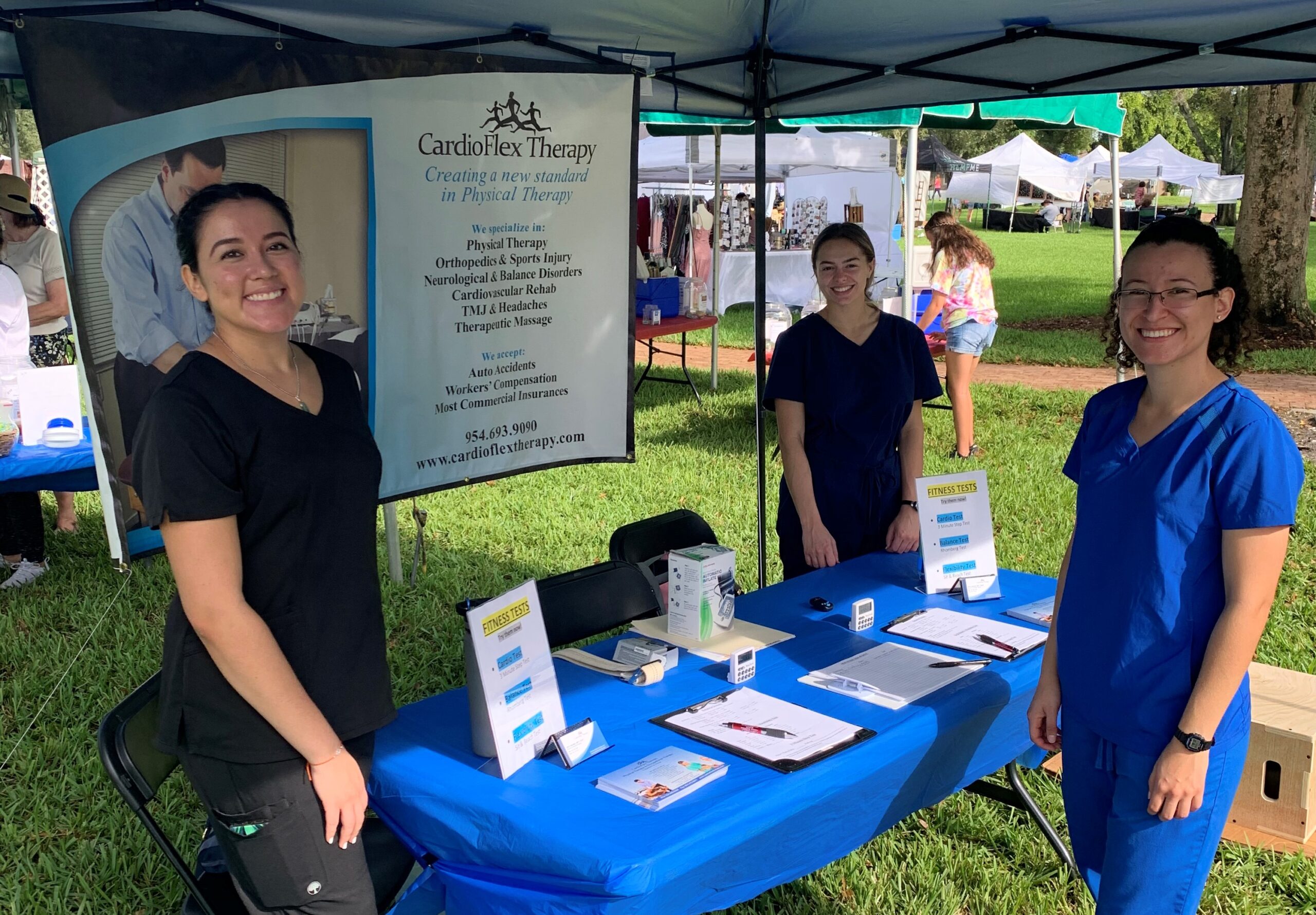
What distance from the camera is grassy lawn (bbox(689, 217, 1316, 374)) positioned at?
422 inches

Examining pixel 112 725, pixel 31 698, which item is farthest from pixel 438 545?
pixel 112 725

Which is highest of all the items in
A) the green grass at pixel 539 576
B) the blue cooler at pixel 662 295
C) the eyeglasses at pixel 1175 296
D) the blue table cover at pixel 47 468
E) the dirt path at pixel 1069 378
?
the eyeglasses at pixel 1175 296

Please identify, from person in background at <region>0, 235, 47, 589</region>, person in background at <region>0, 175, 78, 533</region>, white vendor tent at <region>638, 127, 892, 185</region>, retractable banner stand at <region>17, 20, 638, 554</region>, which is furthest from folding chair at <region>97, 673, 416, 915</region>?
white vendor tent at <region>638, 127, 892, 185</region>

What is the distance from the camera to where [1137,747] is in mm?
1688

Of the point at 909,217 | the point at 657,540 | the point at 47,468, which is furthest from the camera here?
the point at 909,217

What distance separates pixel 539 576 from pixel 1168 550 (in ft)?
11.6

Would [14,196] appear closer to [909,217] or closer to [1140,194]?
[909,217]

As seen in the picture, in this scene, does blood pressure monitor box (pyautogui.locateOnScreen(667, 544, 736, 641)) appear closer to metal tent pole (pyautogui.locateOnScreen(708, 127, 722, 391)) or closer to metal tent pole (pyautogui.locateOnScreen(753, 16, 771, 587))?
metal tent pole (pyautogui.locateOnScreen(753, 16, 771, 587))

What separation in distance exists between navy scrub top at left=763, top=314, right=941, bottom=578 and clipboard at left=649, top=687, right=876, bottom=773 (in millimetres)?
1141

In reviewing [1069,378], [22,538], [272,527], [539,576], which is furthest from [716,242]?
[272,527]

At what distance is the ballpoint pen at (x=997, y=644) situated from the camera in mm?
2312

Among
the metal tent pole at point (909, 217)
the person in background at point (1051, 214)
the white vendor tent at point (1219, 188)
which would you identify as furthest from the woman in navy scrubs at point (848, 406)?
the person in background at point (1051, 214)

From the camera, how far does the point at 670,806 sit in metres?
1.66

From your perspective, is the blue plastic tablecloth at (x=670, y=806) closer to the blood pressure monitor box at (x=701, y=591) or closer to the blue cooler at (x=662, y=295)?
the blood pressure monitor box at (x=701, y=591)
